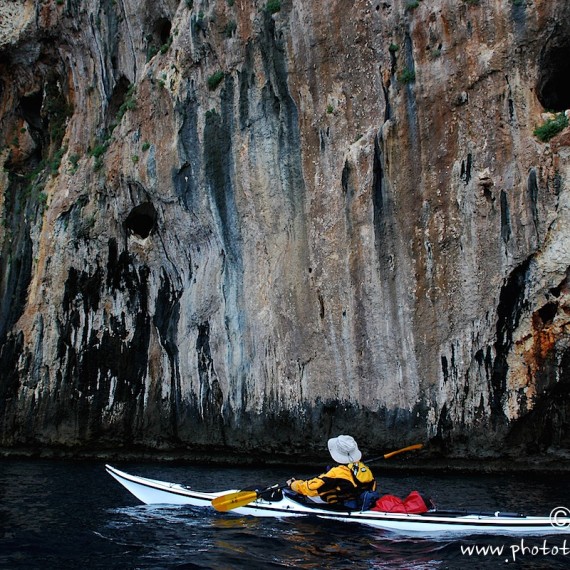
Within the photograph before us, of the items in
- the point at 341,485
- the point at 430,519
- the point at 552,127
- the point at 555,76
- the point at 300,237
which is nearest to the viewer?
the point at 430,519

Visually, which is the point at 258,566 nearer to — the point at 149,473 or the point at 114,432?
the point at 149,473

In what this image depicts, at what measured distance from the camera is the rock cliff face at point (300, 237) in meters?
15.3

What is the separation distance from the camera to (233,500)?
399 inches

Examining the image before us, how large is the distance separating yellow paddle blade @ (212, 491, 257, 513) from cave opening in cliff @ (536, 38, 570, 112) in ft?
38.1

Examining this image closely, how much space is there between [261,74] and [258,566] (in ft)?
46.3

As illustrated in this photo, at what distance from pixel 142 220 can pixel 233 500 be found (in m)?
13.7

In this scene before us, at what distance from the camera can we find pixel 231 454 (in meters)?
18.8

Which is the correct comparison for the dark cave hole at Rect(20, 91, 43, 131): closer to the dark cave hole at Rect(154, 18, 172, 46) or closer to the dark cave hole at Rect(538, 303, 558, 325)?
the dark cave hole at Rect(154, 18, 172, 46)

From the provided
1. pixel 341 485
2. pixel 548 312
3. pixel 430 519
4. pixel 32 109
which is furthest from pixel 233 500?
pixel 32 109

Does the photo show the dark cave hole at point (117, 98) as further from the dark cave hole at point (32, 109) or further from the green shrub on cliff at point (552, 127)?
the green shrub on cliff at point (552, 127)

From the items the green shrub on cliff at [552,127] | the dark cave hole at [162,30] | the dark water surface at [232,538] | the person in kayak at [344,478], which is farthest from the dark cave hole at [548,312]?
the dark cave hole at [162,30]

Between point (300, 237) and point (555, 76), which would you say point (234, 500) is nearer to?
point (300, 237)

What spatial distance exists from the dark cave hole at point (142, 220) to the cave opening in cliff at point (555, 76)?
1185 centimetres

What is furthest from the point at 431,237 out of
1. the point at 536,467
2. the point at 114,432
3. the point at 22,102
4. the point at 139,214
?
the point at 22,102
